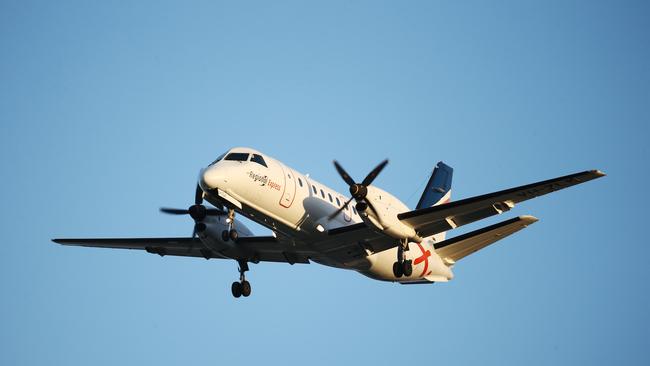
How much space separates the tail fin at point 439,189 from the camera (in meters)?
27.9

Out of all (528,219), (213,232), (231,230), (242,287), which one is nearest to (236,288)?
(242,287)

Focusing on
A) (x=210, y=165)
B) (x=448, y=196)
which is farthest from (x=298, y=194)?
(x=448, y=196)

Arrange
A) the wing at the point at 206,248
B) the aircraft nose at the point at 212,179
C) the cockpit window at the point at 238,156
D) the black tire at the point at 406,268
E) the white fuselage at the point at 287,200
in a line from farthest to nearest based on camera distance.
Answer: the wing at the point at 206,248, the black tire at the point at 406,268, the cockpit window at the point at 238,156, the white fuselage at the point at 287,200, the aircraft nose at the point at 212,179

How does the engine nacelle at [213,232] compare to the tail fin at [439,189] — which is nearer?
the engine nacelle at [213,232]

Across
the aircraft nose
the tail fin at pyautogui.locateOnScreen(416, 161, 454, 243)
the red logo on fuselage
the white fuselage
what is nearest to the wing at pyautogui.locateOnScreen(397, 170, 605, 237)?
the white fuselage

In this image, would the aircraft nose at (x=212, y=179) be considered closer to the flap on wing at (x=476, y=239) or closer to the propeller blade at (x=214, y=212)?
the propeller blade at (x=214, y=212)

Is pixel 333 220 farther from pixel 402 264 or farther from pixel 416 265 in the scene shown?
pixel 416 265

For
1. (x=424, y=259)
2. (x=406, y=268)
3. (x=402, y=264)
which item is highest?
(x=424, y=259)

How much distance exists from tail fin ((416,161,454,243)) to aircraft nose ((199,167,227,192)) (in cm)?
916

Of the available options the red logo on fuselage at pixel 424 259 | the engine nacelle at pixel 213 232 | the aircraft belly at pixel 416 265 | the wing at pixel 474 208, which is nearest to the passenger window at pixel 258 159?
the engine nacelle at pixel 213 232

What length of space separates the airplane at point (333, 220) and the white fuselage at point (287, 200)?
27mm

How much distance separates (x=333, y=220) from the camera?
74.5ft

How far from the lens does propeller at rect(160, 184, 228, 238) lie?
75.1 ft

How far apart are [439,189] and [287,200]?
27.4 ft
